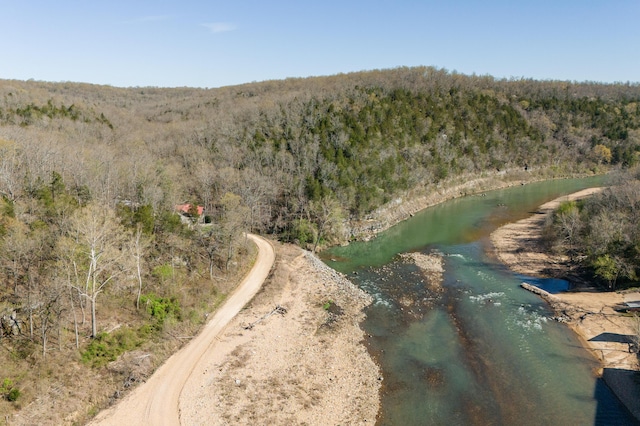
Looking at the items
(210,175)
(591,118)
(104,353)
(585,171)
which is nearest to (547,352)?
(104,353)

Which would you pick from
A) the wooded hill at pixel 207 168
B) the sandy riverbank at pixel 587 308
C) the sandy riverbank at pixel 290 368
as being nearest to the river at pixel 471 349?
the sandy riverbank at pixel 587 308

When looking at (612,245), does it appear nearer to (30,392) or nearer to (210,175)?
(30,392)

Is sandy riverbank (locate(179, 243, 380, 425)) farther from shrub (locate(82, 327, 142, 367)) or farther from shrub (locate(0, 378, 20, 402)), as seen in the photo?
shrub (locate(0, 378, 20, 402))

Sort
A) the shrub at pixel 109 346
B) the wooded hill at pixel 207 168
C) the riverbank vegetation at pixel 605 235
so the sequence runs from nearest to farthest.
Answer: the shrub at pixel 109 346 → the wooded hill at pixel 207 168 → the riverbank vegetation at pixel 605 235

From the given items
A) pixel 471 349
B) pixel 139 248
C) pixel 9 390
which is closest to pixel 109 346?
pixel 9 390

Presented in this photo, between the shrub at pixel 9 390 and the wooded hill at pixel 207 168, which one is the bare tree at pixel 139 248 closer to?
the wooded hill at pixel 207 168

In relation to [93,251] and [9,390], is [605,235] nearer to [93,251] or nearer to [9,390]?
[93,251]
